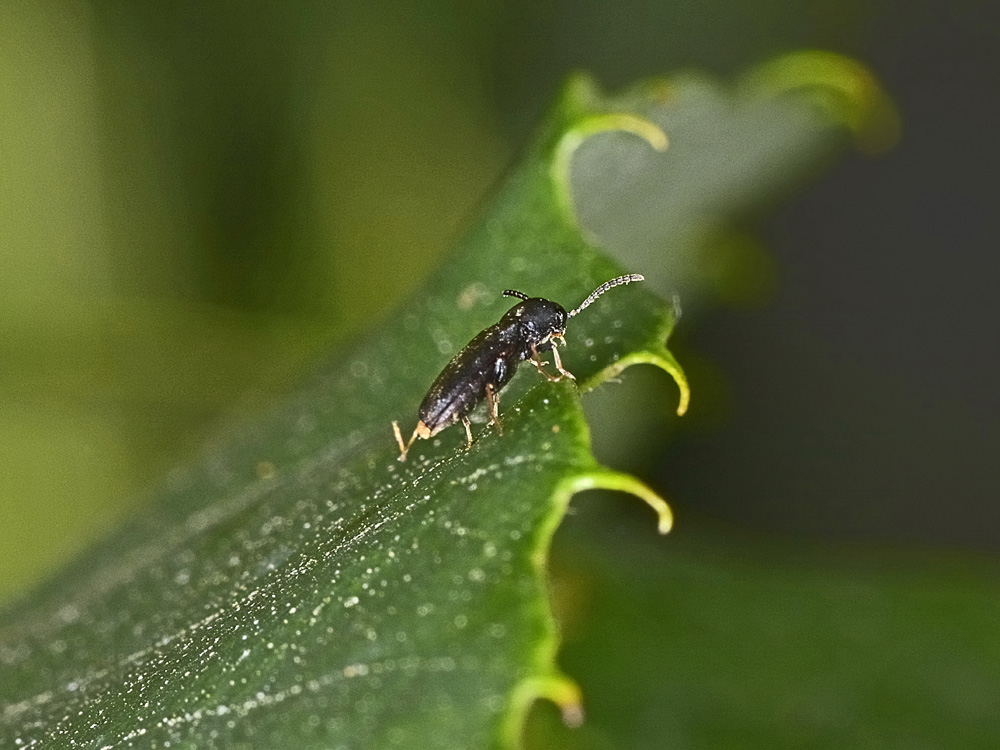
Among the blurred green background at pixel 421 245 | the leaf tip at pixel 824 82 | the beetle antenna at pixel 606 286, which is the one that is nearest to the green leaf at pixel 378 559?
the beetle antenna at pixel 606 286

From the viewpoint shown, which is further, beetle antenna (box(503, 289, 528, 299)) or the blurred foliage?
the blurred foliage

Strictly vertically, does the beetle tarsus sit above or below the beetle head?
below

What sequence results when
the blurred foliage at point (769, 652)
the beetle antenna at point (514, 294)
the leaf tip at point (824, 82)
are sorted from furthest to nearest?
1. the leaf tip at point (824, 82)
2. the blurred foliage at point (769, 652)
3. the beetle antenna at point (514, 294)

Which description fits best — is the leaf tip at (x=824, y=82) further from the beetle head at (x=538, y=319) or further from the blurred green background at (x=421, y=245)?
the beetle head at (x=538, y=319)

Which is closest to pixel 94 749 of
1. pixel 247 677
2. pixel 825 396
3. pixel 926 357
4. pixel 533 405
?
pixel 247 677

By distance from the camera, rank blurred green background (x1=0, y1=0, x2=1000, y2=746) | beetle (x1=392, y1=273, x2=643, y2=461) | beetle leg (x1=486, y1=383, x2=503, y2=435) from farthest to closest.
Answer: blurred green background (x1=0, y1=0, x2=1000, y2=746)
beetle (x1=392, y1=273, x2=643, y2=461)
beetle leg (x1=486, y1=383, x2=503, y2=435)

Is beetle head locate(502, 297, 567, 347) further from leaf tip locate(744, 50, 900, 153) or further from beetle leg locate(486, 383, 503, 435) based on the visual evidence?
leaf tip locate(744, 50, 900, 153)

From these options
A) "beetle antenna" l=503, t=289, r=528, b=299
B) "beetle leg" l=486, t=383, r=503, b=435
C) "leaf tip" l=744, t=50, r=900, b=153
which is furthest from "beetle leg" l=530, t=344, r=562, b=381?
"leaf tip" l=744, t=50, r=900, b=153
